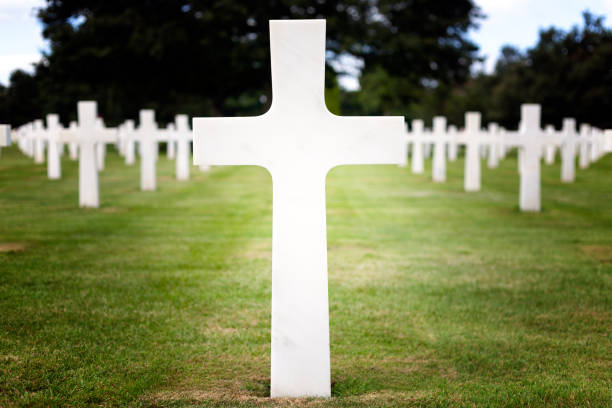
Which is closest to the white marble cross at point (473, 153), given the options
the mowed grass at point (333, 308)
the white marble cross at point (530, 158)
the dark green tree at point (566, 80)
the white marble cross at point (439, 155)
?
the white marble cross at point (439, 155)

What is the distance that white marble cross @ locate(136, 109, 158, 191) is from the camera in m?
14.3

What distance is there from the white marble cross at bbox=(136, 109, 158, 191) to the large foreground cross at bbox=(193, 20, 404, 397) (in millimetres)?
11106

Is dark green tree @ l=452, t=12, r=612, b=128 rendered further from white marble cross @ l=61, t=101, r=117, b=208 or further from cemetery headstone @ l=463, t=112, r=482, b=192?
white marble cross @ l=61, t=101, r=117, b=208

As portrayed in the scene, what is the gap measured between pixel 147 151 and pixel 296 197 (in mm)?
11559

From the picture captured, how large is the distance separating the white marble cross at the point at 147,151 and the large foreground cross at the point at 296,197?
11.1m

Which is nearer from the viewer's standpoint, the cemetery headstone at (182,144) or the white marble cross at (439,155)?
the cemetery headstone at (182,144)

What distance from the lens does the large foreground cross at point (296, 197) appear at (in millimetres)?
3498

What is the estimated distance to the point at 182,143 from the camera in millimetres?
16906

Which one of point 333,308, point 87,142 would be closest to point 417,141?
point 87,142

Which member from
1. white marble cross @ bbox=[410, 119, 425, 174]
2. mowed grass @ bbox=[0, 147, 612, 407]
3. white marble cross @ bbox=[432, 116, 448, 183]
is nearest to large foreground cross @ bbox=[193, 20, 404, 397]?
mowed grass @ bbox=[0, 147, 612, 407]

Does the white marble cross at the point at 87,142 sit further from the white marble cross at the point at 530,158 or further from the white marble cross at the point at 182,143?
the white marble cross at the point at 530,158

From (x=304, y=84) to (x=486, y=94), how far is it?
244 ft

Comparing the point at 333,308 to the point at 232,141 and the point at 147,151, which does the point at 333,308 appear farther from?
the point at 147,151

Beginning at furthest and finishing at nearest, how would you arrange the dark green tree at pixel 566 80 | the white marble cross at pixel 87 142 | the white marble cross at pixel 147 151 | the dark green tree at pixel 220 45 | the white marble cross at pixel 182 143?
1. the dark green tree at pixel 566 80
2. the dark green tree at pixel 220 45
3. the white marble cross at pixel 182 143
4. the white marble cross at pixel 147 151
5. the white marble cross at pixel 87 142
